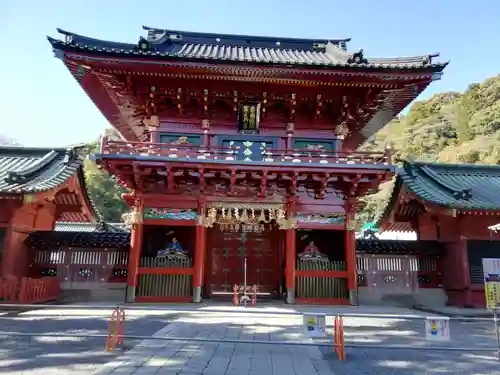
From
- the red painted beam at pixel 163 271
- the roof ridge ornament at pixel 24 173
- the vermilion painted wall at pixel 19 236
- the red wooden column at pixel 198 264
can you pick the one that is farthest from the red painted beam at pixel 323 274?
the roof ridge ornament at pixel 24 173

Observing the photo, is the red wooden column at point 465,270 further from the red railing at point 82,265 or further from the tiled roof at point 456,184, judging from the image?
the red railing at point 82,265

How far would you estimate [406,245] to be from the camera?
15820 millimetres

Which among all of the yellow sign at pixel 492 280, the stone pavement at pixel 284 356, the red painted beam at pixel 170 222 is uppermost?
the red painted beam at pixel 170 222

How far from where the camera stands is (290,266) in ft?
45.9

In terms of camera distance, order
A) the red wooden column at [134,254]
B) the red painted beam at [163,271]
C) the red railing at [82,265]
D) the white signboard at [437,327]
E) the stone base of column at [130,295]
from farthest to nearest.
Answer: the red railing at [82,265] → the red painted beam at [163,271] → the red wooden column at [134,254] → the stone base of column at [130,295] → the white signboard at [437,327]

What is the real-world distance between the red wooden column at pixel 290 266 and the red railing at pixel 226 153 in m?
2.99

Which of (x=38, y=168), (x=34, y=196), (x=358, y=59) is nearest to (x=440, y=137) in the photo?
(x=358, y=59)

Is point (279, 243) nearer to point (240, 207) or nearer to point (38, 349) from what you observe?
point (240, 207)

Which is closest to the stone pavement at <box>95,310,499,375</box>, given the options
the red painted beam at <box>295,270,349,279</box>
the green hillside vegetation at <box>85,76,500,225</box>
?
the red painted beam at <box>295,270,349,279</box>

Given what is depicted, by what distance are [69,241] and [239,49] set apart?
12736 mm

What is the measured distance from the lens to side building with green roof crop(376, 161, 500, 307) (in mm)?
14539

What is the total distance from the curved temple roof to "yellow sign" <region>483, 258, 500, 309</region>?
679 inches

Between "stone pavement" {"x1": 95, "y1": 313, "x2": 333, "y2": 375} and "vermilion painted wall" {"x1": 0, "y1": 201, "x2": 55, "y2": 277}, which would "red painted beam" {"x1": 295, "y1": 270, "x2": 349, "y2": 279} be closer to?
"stone pavement" {"x1": 95, "y1": 313, "x2": 333, "y2": 375}

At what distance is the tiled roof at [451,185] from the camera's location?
14.9 meters
